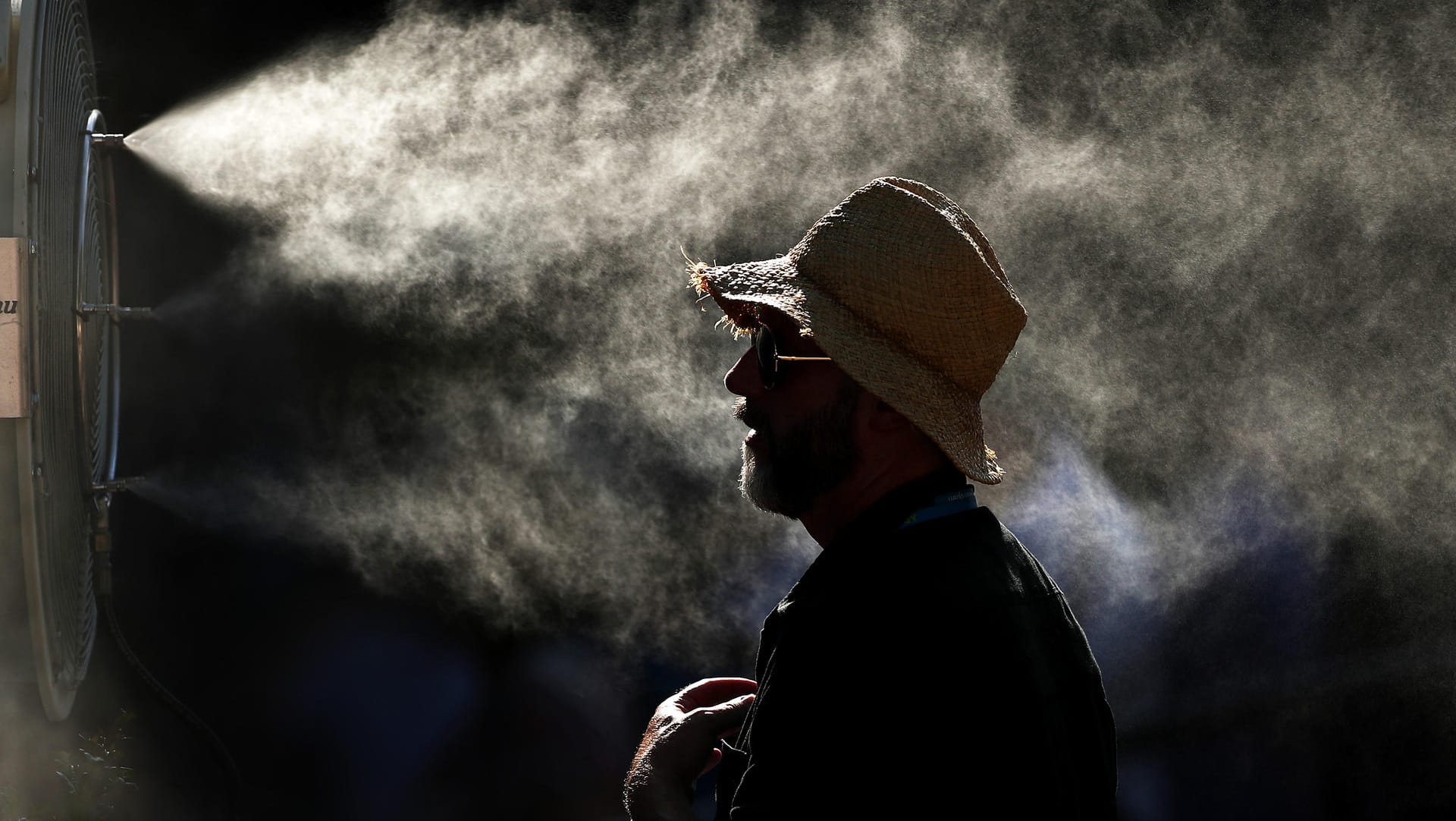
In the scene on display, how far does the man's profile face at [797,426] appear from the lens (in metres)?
1.73

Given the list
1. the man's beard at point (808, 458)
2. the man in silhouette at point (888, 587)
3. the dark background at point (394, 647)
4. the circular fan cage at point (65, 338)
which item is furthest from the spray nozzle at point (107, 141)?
the man's beard at point (808, 458)

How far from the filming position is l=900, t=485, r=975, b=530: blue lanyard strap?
168cm

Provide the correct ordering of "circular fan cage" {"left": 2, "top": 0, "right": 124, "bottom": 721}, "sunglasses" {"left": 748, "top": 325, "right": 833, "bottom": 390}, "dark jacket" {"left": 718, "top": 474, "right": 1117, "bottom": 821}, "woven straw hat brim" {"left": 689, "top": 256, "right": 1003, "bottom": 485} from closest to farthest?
"dark jacket" {"left": 718, "top": 474, "right": 1117, "bottom": 821}, "woven straw hat brim" {"left": 689, "top": 256, "right": 1003, "bottom": 485}, "sunglasses" {"left": 748, "top": 325, "right": 833, "bottom": 390}, "circular fan cage" {"left": 2, "top": 0, "right": 124, "bottom": 721}

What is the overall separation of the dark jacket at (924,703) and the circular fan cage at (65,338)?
6.20 feet

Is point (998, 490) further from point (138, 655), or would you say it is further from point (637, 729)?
point (138, 655)

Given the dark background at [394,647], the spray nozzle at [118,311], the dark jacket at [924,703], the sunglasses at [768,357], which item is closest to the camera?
the dark jacket at [924,703]

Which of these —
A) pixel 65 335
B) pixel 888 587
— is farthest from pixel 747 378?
pixel 65 335

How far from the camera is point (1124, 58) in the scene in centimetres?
398

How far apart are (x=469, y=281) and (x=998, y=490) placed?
2.00 meters

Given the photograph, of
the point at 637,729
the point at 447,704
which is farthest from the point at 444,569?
the point at 637,729

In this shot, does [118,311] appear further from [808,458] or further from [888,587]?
[888,587]

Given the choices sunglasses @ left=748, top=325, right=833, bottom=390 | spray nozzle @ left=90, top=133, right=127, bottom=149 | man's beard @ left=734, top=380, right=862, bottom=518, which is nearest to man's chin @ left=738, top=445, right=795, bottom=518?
man's beard @ left=734, top=380, right=862, bottom=518

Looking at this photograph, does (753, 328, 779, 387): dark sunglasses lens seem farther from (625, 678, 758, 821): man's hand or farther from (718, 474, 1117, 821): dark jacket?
(625, 678, 758, 821): man's hand

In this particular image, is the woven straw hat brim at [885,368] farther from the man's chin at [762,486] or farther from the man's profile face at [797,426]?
the man's chin at [762,486]
